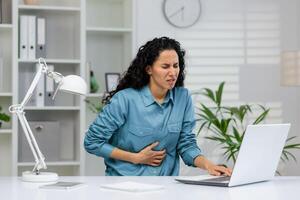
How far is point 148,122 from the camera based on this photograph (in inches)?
112

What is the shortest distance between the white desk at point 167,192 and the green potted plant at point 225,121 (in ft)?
5.64

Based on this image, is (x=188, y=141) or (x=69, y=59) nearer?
(x=188, y=141)

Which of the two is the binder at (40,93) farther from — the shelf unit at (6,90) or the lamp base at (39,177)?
the lamp base at (39,177)

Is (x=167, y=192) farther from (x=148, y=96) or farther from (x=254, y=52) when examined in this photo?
(x=254, y=52)

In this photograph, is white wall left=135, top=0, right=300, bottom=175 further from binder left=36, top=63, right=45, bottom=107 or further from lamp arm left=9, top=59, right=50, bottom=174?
lamp arm left=9, top=59, right=50, bottom=174

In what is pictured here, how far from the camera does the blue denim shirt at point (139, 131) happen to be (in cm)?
280

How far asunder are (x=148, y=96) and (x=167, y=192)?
83cm

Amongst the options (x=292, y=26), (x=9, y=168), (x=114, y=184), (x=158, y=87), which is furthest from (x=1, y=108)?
(x=292, y=26)

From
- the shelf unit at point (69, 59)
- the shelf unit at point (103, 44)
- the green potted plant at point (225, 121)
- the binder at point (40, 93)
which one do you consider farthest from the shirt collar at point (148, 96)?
the shelf unit at point (103, 44)

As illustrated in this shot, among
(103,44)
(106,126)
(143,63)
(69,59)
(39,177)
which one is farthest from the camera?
(103,44)

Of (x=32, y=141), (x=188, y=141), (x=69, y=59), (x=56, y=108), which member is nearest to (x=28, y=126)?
(x=32, y=141)

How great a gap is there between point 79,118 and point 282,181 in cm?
195

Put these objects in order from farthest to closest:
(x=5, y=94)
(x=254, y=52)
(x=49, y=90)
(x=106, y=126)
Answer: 1. (x=254, y=52)
2. (x=49, y=90)
3. (x=5, y=94)
4. (x=106, y=126)

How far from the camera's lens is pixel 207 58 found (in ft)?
15.0
